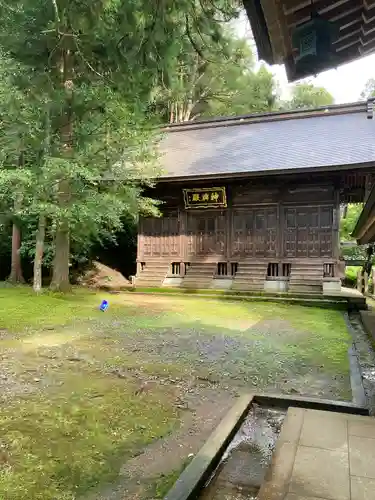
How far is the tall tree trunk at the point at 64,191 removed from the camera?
28.6 ft

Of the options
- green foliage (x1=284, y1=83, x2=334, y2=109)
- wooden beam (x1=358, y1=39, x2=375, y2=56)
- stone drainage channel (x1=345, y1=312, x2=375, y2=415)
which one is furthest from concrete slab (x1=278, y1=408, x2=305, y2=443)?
green foliage (x1=284, y1=83, x2=334, y2=109)

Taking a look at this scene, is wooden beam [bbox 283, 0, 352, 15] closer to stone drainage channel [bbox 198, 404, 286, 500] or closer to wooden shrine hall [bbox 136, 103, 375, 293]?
stone drainage channel [bbox 198, 404, 286, 500]

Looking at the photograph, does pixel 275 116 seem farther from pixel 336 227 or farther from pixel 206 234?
pixel 336 227

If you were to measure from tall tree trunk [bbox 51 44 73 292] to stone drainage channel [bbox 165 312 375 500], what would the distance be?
265 inches

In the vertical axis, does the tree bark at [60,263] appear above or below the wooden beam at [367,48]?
below

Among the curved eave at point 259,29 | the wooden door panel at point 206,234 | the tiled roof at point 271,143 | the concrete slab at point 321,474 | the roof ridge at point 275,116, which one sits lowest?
the concrete slab at point 321,474

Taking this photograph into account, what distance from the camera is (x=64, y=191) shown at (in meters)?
9.20

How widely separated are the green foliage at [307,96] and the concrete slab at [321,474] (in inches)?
1201

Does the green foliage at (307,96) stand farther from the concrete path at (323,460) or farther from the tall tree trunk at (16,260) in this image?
the concrete path at (323,460)

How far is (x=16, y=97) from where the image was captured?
25.6ft

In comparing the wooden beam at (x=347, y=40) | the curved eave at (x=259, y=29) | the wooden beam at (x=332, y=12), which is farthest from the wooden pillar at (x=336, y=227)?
the wooden beam at (x=332, y=12)

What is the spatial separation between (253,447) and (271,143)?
12.7m

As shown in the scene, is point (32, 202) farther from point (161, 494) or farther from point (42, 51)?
point (161, 494)

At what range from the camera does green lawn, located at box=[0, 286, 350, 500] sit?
2.36 metres
